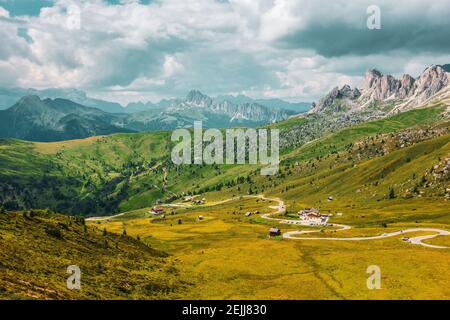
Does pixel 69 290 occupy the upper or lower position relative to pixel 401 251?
upper

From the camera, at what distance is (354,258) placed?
118375mm

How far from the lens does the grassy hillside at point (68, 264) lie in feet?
198

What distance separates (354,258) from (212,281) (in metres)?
47.7

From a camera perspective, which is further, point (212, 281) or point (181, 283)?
point (212, 281)

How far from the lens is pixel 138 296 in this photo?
7275 cm

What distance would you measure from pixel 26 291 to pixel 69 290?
10620mm

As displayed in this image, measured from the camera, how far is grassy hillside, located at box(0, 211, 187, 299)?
6022 centimetres

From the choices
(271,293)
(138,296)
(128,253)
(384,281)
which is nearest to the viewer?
(138,296)

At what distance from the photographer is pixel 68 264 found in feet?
259
